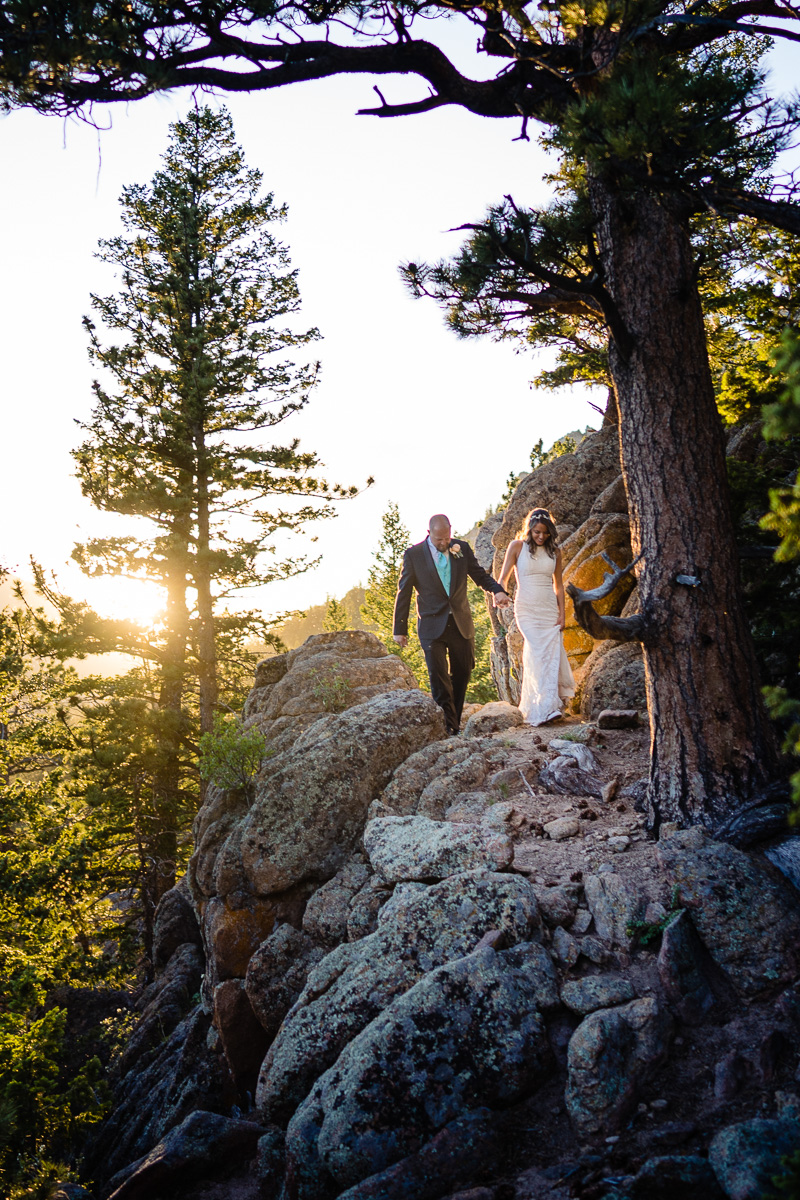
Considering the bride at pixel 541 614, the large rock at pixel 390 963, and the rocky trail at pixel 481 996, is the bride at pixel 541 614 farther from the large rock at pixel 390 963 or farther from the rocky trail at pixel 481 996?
the large rock at pixel 390 963

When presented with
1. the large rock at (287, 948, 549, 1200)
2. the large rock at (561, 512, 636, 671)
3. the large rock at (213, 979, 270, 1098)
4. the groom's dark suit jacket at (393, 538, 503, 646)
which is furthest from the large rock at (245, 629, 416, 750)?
the large rock at (287, 948, 549, 1200)

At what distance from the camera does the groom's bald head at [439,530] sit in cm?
812

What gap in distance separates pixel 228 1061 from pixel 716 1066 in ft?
14.6

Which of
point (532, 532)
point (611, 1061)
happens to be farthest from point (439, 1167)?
point (532, 532)

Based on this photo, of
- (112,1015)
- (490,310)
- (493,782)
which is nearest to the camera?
(490,310)

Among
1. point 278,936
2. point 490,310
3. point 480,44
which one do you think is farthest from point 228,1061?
point 480,44

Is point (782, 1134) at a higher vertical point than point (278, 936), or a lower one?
higher

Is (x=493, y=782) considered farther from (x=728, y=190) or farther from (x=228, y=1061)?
(x=728, y=190)

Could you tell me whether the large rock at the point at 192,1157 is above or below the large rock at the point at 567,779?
below

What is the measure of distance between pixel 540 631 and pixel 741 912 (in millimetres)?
5317

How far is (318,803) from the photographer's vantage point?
6402 mm

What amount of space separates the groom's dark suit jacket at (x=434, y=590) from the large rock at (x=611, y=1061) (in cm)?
518

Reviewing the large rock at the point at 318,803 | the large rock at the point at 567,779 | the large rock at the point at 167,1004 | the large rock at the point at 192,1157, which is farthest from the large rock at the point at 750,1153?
the large rock at the point at 167,1004

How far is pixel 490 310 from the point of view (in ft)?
17.6
